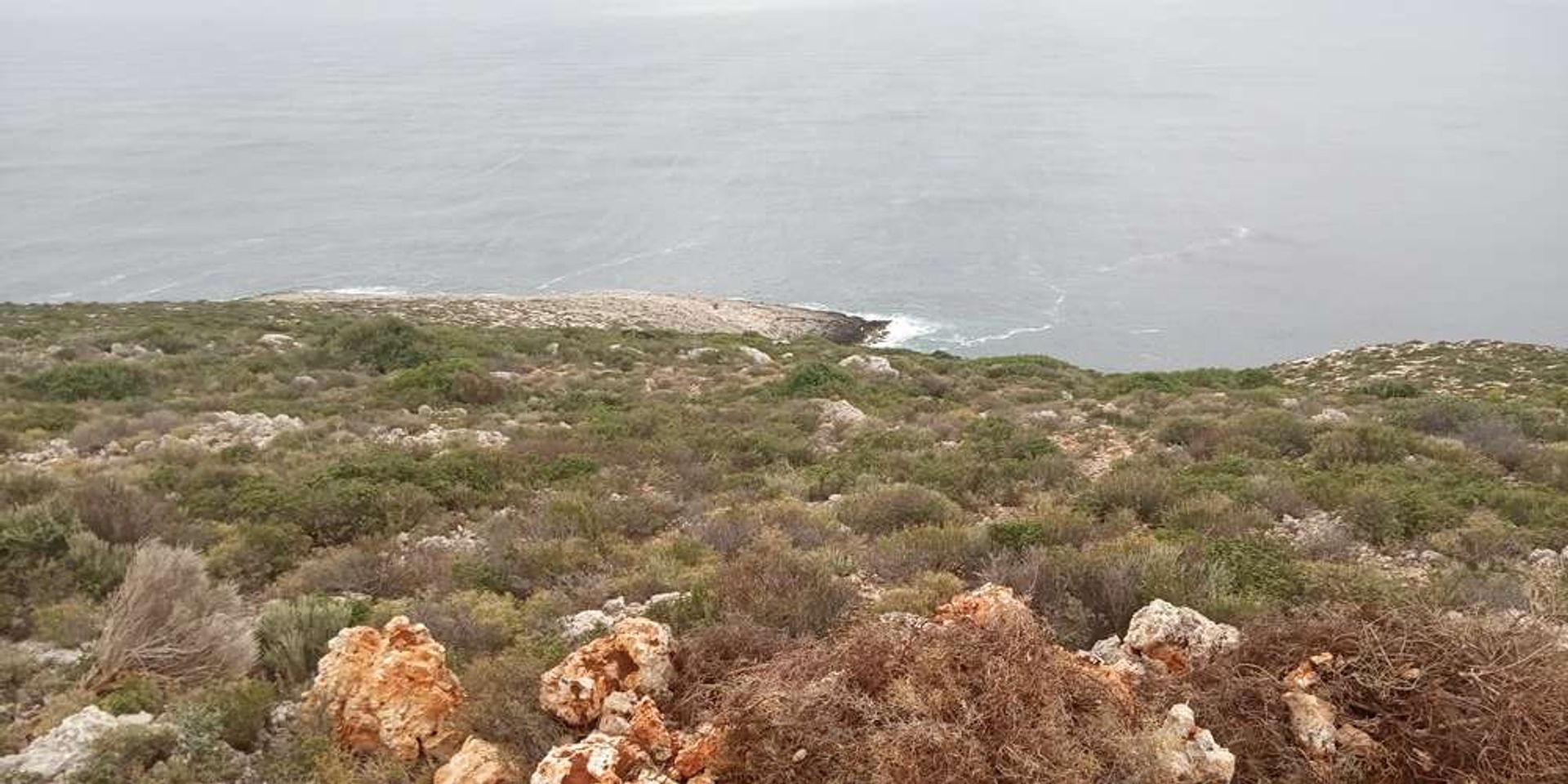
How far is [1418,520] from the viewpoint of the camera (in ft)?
30.6

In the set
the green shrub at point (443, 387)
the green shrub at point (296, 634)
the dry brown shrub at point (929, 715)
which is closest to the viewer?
the dry brown shrub at point (929, 715)

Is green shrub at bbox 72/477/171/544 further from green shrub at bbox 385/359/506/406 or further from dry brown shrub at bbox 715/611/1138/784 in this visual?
green shrub at bbox 385/359/506/406

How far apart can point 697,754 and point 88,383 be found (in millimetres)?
17824

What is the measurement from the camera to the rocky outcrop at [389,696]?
5.27m

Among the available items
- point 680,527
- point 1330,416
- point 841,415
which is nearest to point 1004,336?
point 1330,416

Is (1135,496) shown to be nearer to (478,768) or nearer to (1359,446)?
(1359,446)

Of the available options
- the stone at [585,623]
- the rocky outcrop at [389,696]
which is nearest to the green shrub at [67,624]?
the rocky outcrop at [389,696]

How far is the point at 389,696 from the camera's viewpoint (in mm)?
5414

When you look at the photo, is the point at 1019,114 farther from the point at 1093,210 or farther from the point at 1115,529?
the point at 1115,529

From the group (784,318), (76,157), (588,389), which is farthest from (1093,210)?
(76,157)

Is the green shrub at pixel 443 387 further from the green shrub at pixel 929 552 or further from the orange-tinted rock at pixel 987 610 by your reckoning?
the orange-tinted rock at pixel 987 610

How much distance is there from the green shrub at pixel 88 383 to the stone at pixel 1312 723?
19.0 m

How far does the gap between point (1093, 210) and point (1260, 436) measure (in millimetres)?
57367

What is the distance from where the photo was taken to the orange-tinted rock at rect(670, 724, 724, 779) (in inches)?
176
